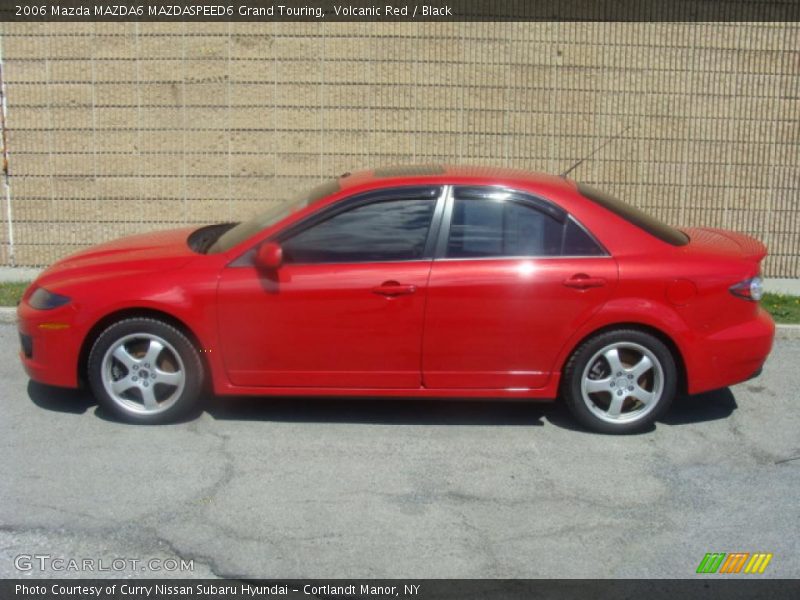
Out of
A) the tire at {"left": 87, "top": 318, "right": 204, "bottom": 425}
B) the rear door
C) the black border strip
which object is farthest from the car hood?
the black border strip

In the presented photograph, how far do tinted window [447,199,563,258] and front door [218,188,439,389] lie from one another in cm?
18

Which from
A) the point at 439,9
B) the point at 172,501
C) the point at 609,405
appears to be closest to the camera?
the point at 172,501

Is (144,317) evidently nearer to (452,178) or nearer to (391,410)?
(391,410)

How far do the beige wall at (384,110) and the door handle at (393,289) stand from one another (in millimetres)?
3746

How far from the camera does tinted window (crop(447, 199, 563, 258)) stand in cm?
596

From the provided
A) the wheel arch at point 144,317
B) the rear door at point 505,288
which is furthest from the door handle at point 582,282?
the wheel arch at point 144,317

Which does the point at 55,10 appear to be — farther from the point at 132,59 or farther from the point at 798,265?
the point at 798,265

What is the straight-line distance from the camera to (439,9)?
9.17 metres

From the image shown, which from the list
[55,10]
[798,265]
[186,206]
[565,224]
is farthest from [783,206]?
[55,10]

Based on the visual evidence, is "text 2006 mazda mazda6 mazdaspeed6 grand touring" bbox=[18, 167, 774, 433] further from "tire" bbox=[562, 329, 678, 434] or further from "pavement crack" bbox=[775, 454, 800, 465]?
"pavement crack" bbox=[775, 454, 800, 465]

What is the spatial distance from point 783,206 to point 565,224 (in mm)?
4465

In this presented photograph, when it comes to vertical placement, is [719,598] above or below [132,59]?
below

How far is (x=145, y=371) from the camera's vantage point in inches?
237
